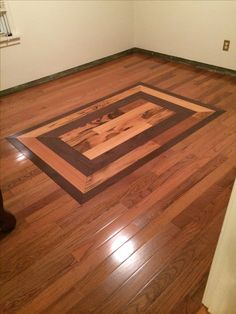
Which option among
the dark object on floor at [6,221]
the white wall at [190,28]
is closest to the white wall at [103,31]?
the white wall at [190,28]

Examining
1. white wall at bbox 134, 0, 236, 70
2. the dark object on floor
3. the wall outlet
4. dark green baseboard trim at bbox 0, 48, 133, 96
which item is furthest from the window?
the wall outlet

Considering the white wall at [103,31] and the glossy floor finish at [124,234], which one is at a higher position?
the white wall at [103,31]

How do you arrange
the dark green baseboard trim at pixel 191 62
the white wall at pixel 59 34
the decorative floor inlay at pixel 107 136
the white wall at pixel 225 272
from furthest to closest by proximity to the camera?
1. the dark green baseboard trim at pixel 191 62
2. the white wall at pixel 59 34
3. the decorative floor inlay at pixel 107 136
4. the white wall at pixel 225 272

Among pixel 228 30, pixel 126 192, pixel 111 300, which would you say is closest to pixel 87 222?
pixel 126 192

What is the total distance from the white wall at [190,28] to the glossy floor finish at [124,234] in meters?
1.09

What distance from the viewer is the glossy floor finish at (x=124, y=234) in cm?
113

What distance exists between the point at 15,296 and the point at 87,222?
0.48 m

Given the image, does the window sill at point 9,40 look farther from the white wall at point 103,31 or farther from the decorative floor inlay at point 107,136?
the decorative floor inlay at point 107,136

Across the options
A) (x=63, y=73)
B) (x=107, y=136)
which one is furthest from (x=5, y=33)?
(x=107, y=136)

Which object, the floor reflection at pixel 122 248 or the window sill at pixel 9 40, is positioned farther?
the window sill at pixel 9 40

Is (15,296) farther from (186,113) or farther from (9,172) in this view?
(186,113)

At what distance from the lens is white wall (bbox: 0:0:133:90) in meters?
2.63

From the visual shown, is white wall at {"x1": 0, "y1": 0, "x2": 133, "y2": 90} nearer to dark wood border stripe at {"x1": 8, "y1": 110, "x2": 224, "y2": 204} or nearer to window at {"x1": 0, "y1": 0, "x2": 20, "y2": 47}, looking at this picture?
window at {"x1": 0, "y1": 0, "x2": 20, "y2": 47}

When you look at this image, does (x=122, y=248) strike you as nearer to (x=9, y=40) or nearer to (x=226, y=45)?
(x=9, y=40)
